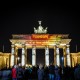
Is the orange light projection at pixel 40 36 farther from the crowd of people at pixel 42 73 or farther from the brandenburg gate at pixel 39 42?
the crowd of people at pixel 42 73

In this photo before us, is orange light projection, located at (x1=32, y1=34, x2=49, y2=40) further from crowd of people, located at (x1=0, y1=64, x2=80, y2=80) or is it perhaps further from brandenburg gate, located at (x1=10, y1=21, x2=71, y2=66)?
crowd of people, located at (x1=0, y1=64, x2=80, y2=80)

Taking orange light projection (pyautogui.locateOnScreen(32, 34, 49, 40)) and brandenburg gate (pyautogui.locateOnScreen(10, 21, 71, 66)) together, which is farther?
orange light projection (pyautogui.locateOnScreen(32, 34, 49, 40))

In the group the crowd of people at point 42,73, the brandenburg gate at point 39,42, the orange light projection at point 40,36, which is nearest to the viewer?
the crowd of people at point 42,73

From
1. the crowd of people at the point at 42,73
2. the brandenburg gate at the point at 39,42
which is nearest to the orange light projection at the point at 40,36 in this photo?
the brandenburg gate at the point at 39,42

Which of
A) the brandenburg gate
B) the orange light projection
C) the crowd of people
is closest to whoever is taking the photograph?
the crowd of people

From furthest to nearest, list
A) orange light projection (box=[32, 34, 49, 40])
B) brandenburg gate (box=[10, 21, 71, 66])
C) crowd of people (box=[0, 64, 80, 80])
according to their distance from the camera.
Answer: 1. orange light projection (box=[32, 34, 49, 40])
2. brandenburg gate (box=[10, 21, 71, 66])
3. crowd of people (box=[0, 64, 80, 80])

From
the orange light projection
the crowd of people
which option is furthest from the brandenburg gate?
the crowd of people

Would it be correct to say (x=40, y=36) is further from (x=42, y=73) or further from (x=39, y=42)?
(x=42, y=73)

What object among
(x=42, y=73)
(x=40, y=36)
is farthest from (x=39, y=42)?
(x=42, y=73)

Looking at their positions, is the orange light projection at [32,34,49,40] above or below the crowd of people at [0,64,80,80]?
above

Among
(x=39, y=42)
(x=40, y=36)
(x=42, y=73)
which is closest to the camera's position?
(x=42, y=73)

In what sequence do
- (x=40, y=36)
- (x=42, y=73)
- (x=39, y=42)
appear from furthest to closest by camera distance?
(x=40, y=36), (x=39, y=42), (x=42, y=73)

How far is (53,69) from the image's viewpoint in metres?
23.9

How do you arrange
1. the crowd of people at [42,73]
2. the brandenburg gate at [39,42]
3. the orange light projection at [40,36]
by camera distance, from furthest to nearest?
the orange light projection at [40,36]
the brandenburg gate at [39,42]
the crowd of people at [42,73]
